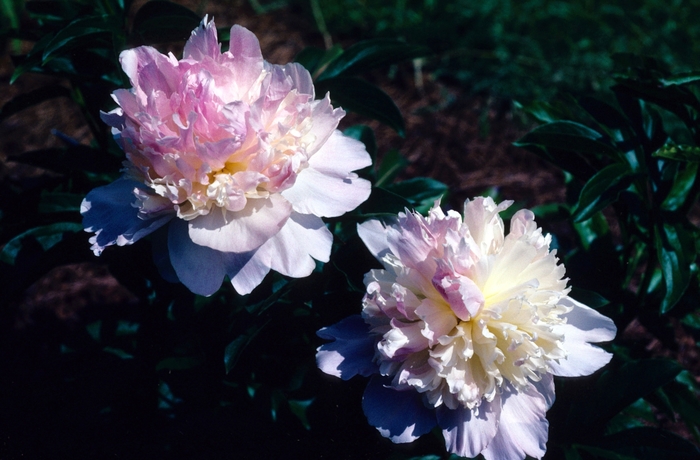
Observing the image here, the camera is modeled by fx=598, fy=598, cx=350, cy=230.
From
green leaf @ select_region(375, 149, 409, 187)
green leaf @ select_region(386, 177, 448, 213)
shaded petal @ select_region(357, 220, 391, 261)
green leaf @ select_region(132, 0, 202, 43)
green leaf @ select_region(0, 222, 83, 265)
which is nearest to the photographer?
shaded petal @ select_region(357, 220, 391, 261)

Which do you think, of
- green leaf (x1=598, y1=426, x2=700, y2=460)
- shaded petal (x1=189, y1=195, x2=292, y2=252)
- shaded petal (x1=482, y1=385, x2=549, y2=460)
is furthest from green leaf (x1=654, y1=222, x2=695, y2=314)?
shaded petal (x1=189, y1=195, x2=292, y2=252)

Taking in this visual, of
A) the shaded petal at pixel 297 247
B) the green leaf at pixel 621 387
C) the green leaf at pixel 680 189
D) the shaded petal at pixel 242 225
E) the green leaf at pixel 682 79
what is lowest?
the green leaf at pixel 621 387

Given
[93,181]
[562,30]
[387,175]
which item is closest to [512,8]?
[562,30]

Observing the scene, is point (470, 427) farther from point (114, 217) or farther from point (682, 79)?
point (682, 79)

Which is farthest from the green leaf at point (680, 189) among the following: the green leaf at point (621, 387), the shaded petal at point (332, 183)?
the shaded petal at point (332, 183)

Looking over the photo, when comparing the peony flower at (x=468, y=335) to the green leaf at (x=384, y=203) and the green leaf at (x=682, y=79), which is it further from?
the green leaf at (x=682, y=79)

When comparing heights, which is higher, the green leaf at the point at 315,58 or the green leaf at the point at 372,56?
the green leaf at the point at 372,56

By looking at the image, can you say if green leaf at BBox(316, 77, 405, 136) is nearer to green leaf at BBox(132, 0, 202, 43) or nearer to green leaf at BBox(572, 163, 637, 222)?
green leaf at BBox(132, 0, 202, 43)
